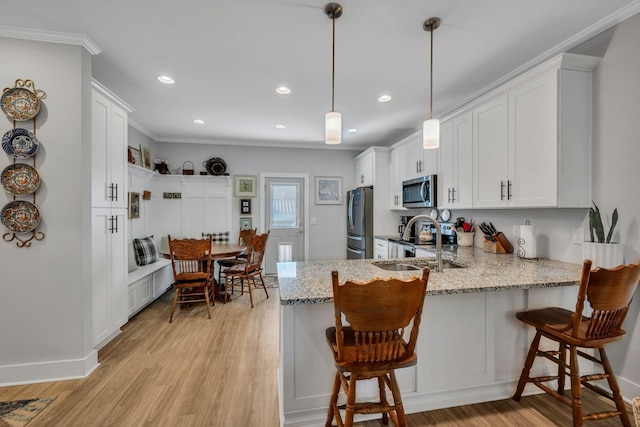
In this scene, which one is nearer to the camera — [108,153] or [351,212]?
[108,153]

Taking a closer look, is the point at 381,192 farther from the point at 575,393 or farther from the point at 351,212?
the point at 575,393

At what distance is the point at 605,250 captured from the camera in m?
1.85

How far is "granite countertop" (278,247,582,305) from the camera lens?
5.07 feet

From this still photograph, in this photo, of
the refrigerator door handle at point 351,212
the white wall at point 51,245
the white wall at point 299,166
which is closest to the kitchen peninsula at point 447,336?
the white wall at point 51,245

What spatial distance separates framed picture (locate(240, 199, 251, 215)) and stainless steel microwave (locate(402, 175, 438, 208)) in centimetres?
274

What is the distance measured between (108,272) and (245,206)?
2.76 metres

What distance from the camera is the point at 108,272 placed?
2654 millimetres

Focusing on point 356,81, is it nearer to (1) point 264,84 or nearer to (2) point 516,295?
(1) point 264,84

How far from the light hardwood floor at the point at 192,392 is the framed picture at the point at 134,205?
174 cm

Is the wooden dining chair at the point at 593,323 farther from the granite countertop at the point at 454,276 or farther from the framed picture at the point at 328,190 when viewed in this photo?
the framed picture at the point at 328,190

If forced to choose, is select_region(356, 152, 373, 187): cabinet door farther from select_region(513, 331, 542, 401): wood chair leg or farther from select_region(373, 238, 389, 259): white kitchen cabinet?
select_region(513, 331, 542, 401): wood chair leg

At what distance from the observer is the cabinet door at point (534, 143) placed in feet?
6.83

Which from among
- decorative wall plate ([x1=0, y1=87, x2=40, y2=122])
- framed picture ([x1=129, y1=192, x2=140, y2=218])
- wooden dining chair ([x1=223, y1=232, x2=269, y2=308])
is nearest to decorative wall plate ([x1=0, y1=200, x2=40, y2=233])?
decorative wall plate ([x1=0, y1=87, x2=40, y2=122])

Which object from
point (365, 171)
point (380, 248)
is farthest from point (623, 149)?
point (365, 171)
